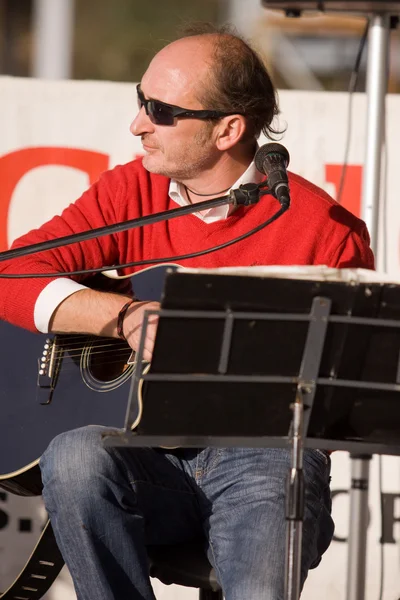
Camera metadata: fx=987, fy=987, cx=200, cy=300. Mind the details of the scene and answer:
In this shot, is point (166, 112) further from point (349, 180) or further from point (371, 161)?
point (349, 180)

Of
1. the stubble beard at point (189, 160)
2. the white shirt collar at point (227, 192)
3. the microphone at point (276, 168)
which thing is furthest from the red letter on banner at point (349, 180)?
the microphone at point (276, 168)

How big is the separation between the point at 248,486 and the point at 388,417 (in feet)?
1.49

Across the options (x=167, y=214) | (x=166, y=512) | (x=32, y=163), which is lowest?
(x=166, y=512)

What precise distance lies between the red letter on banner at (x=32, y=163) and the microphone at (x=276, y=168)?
136 cm

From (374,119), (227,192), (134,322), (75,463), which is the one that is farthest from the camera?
(374,119)

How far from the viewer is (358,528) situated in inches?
117

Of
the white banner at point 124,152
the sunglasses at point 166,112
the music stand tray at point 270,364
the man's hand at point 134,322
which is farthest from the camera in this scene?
the white banner at point 124,152

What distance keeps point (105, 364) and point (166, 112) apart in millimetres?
710

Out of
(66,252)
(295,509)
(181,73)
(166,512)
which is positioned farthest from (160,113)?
(295,509)

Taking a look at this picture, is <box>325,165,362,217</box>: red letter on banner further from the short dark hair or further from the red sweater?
the red sweater

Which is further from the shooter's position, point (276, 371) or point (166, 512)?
point (166, 512)

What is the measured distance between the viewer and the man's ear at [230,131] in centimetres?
283

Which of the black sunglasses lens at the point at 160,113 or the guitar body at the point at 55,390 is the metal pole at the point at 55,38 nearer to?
the black sunglasses lens at the point at 160,113

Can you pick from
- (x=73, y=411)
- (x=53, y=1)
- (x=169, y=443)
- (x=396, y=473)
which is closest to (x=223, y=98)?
(x=73, y=411)
